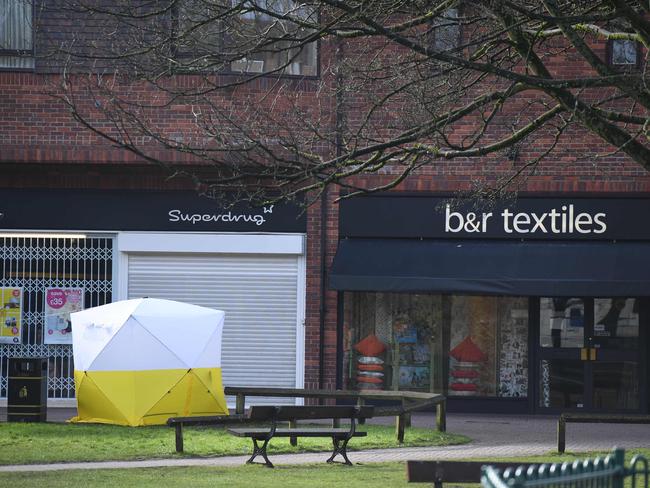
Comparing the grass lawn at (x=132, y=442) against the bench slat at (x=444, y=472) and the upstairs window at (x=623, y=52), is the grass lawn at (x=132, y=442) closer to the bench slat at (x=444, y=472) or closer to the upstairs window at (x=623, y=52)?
the bench slat at (x=444, y=472)

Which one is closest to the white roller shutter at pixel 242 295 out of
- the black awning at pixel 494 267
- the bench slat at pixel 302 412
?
the black awning at pixel 494 267

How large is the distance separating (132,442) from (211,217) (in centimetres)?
670

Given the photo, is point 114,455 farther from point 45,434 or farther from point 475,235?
point 475,235

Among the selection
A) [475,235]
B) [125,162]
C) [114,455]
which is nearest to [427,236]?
[475,235]

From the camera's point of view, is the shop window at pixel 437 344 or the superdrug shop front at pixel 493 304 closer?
the superdrug shop front at pixel 493 304

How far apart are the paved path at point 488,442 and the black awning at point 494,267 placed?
213 centimetres

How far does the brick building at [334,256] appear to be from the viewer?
843 inches

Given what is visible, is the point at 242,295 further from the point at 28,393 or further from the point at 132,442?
the point at 132,442

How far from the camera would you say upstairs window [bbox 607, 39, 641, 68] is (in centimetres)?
2150

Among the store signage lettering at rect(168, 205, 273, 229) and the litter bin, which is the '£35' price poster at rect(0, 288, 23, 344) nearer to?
the store signage lettering at rect(168, 205, 273, 229)

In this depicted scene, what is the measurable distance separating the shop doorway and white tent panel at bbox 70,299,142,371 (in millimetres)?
7427

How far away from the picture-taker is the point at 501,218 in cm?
2148

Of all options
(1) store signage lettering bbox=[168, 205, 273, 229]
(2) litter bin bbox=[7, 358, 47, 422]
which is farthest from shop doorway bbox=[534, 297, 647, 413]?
(2) litter bin bbox=[7, 358, 47, 422]

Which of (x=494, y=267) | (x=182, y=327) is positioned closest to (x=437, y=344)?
(x=494, y=267)
